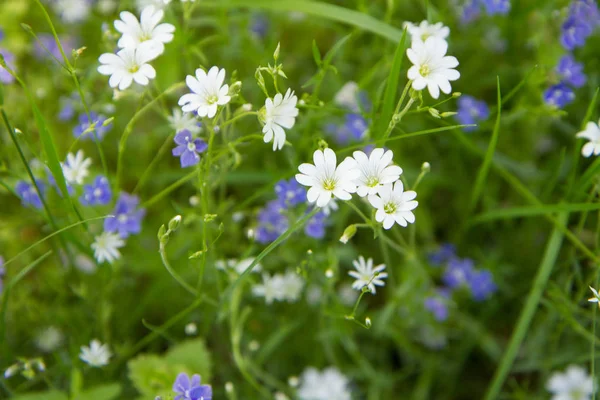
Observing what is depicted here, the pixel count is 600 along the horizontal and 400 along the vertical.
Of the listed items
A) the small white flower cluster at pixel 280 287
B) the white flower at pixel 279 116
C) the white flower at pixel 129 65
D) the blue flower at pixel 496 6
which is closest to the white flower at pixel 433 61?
the white flower at pixel 279 116

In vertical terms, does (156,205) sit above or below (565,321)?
above

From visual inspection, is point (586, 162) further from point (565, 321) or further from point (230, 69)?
point (230, 69)

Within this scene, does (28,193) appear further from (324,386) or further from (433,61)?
(433,61)

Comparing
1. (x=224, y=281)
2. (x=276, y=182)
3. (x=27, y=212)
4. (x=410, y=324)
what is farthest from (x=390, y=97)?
(x=27, y=212)

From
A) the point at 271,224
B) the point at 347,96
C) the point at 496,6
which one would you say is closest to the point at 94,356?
the point at 271,224

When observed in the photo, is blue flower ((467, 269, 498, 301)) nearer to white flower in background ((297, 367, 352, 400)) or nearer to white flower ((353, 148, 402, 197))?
white flower in background ((297, 367, 352, 400))
